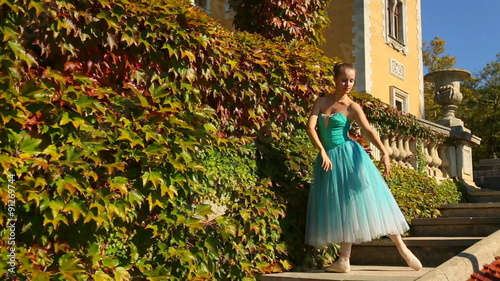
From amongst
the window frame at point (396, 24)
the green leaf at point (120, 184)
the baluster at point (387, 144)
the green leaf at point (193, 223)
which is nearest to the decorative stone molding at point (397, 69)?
the window frame at point (396, 24)

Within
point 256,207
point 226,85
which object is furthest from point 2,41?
point 256,207

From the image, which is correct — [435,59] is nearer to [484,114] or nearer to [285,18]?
[484,114]

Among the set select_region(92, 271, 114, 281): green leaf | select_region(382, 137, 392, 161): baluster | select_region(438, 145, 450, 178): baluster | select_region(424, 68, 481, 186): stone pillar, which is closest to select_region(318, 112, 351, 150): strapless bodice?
select_region(92, 271, 114, 281): green leaf

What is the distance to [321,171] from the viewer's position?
4117 millimetres

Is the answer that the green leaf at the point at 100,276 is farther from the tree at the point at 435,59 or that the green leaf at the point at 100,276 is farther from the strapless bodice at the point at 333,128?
the tree at the point at 435,59

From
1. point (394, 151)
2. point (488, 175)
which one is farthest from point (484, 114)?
point (394, 151)

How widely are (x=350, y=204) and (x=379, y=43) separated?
12735mm

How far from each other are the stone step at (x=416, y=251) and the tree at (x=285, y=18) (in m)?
2.72

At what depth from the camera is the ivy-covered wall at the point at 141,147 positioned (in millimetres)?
2734

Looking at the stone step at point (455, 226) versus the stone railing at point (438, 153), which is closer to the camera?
the stone step at point (455, 226)

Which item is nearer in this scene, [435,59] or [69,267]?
[69,267]

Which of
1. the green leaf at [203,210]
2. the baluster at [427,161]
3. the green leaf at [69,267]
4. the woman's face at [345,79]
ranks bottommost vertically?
the green leaf at [69,267]

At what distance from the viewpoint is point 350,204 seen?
3.85 m

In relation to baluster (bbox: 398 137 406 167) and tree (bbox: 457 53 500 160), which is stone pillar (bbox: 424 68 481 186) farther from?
tree (bbox: 457 53 500 160)
